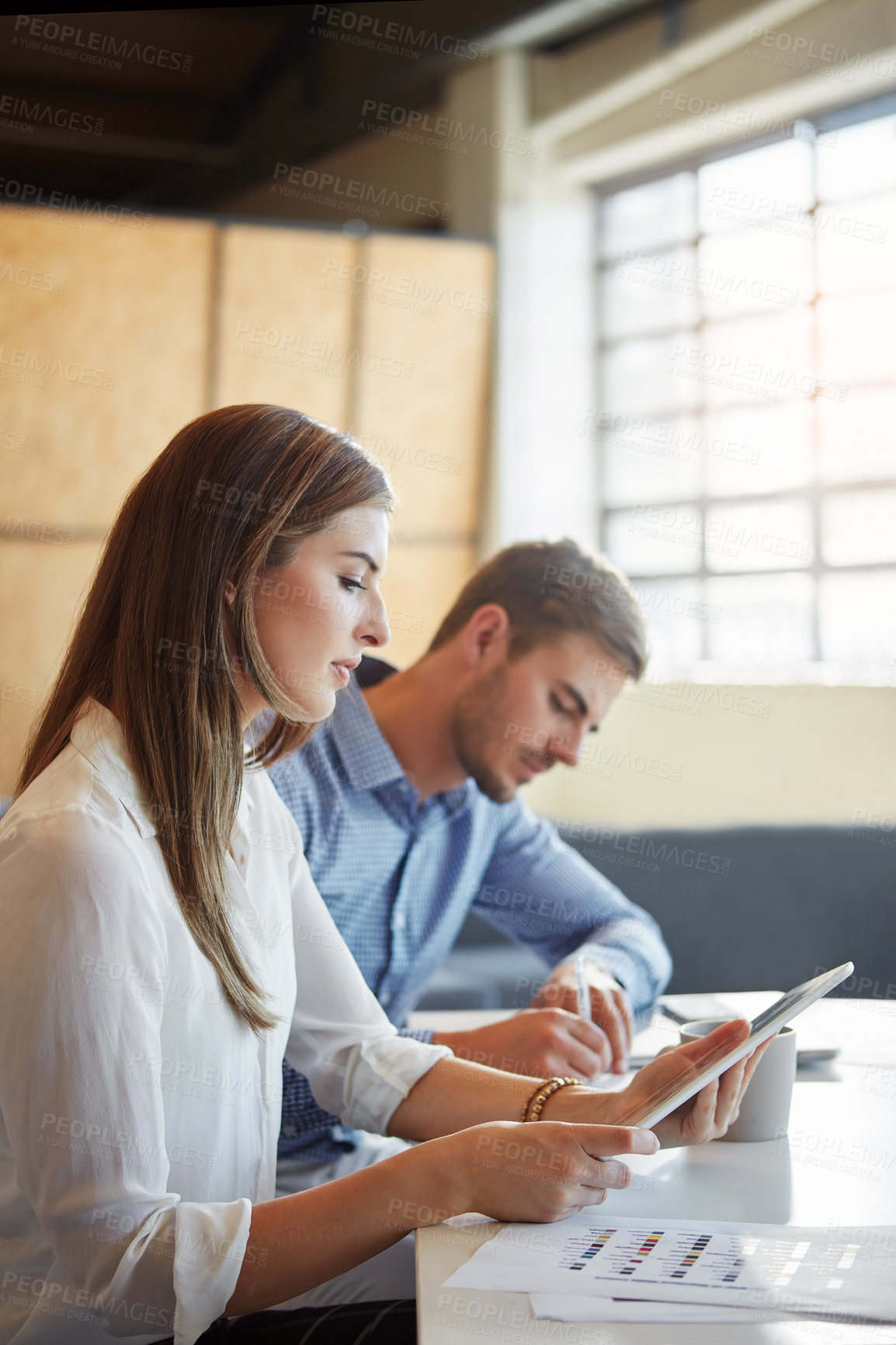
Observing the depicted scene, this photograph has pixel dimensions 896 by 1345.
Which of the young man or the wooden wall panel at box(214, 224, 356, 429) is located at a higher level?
the wooden wall panel at box(214, 224, 356, 429)

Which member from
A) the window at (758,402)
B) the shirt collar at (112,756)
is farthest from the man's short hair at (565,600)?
the window at (758,402)

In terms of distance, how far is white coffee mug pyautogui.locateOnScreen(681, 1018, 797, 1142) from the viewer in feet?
3.31

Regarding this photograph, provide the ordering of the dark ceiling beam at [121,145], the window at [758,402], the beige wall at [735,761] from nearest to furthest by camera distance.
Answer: the beige wall at [735,761] < the window at [758,402] < the dark ceiling beam at [121,145]

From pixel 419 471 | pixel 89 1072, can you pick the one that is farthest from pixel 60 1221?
pixel 419 471

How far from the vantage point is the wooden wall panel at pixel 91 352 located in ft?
11.2

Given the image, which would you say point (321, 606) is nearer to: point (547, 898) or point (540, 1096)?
point (540, 1096)

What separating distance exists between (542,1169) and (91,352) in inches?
126

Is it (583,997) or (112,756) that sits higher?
(112,756)

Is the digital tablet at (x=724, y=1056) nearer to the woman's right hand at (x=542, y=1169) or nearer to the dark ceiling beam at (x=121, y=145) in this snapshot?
the woman's right hand at (x=542, y=1169)

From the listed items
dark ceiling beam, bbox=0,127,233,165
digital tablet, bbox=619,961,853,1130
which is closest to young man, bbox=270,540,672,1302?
digital tablet, bbox=619,961,853,1130

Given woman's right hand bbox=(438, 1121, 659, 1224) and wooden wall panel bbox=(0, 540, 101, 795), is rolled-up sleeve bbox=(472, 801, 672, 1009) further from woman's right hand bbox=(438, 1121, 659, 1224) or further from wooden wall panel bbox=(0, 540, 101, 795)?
wooden wall panel bbox=(0, 540, 101, 795)

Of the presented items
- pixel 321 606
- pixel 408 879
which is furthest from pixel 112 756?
pixel 408 879

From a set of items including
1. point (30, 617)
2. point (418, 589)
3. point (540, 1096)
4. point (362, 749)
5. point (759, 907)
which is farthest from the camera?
point (418, 589)

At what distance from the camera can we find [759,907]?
283 cm
